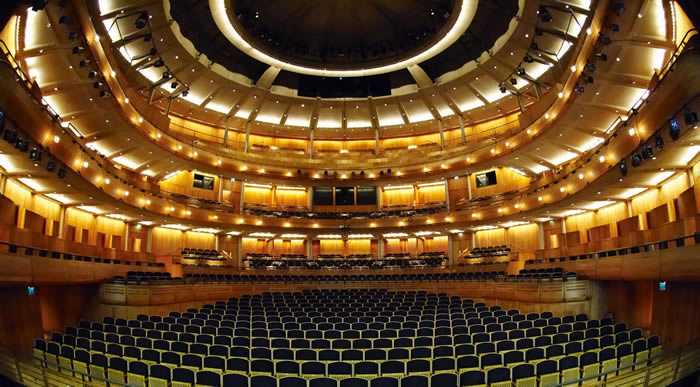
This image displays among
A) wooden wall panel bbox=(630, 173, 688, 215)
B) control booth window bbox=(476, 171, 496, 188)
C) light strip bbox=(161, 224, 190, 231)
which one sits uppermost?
control booth window bbox=(476, 171, 496, 188)

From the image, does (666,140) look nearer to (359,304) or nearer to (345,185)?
(359,304)

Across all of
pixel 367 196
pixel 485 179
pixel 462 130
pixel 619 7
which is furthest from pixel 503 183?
pixel 619 7

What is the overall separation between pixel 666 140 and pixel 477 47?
44.3ft

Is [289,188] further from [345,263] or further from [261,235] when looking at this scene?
[345,263]

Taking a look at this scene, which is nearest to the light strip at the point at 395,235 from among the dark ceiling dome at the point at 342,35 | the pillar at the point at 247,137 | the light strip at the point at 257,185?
the light strip at the point at 257,185

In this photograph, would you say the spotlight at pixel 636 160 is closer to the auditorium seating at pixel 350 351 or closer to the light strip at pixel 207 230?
the auditorium seating at pixel 350 351

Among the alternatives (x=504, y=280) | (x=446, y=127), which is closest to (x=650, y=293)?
(x=504, y=280)

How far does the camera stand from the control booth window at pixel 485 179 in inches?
1016

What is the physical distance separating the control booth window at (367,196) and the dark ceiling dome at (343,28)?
7.98 metres

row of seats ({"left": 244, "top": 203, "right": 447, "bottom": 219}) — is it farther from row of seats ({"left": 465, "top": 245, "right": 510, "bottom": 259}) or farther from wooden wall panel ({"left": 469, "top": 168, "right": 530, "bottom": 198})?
row of seats ({"left": 465, "top": 245, "right": 510, "bottom": 259})

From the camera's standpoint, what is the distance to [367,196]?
93.0 ft

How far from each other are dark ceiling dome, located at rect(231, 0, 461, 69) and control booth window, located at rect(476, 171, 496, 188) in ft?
28.1

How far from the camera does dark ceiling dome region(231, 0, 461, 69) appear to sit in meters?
21.9

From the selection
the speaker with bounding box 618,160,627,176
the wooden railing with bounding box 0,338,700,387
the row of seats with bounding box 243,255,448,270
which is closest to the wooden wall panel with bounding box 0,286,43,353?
the wooden railing with bounding box 0,338,700,387
